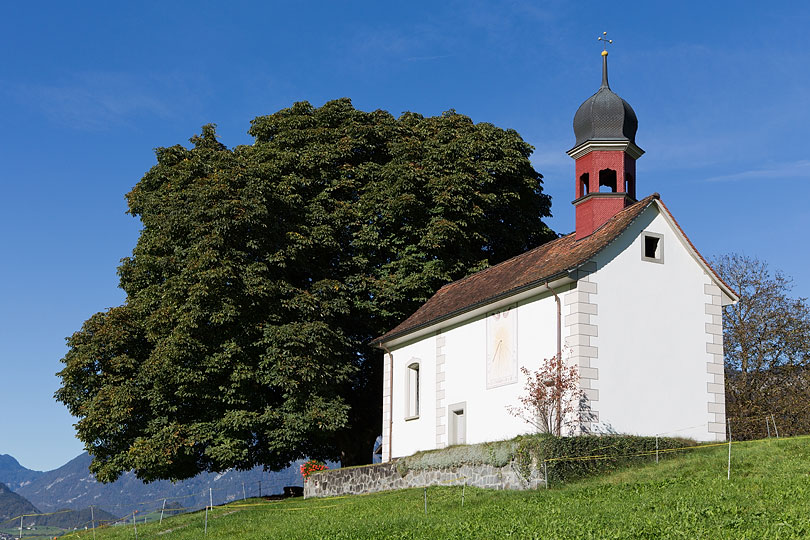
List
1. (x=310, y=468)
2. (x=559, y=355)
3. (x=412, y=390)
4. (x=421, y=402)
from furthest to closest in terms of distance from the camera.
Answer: (x=310, y=468)
(x=412, y=390)
(x=421, y=402)
(x=559, y=355)

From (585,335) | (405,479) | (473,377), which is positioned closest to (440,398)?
(473,377)

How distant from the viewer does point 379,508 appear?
73.7ft

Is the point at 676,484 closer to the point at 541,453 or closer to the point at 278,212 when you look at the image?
the point at 541,453

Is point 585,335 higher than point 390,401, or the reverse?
point 585,335

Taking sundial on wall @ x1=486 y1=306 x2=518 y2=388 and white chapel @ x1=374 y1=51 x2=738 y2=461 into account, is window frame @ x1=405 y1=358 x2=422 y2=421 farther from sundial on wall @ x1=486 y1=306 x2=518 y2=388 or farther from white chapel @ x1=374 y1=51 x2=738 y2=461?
sundial on wall @ x1=486 y1=306 x2=518 y2=388

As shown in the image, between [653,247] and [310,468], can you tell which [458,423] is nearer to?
[310,468]

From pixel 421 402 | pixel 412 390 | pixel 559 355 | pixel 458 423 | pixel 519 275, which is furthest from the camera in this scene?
pixel 412 390

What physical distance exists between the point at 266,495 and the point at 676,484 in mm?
20013

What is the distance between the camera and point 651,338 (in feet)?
81.0

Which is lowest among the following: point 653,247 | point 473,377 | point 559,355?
point 473,377

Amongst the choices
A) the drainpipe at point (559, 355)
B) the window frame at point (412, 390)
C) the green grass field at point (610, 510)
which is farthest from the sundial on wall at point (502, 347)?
the window frame at point (412, 390)

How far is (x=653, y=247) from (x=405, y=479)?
10.1m

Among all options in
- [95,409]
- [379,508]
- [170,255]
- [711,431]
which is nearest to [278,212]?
[170,255]

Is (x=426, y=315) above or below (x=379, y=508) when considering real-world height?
above
